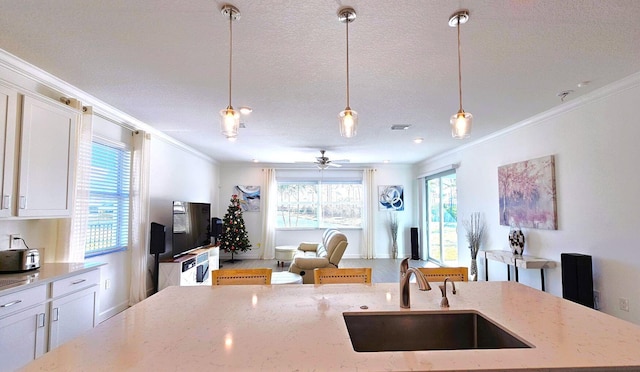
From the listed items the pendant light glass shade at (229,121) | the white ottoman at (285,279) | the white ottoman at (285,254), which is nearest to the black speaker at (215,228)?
the white ottoman at (285,254)

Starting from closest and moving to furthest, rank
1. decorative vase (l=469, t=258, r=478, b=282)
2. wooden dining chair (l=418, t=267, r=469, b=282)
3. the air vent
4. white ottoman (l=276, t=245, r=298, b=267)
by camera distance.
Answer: wooden dining chair (l=418, t=267, r=469, b=282)
the air vent
decorative vase (l=469, t=258, r=478, b=282)
white ottoman (l=276, t=245, r=298, b=267)

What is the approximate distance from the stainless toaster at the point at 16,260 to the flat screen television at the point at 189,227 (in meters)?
2.33

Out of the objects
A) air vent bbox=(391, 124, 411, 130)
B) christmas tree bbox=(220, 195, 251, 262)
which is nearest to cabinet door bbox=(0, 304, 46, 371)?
air vent bbox=(391, 124, 411, 130)

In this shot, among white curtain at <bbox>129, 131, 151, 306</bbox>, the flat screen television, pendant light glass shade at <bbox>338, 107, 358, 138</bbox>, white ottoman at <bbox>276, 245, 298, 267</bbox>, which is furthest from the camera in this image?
white ottoman at <bbox>276, 245, 298, 267</bbox>

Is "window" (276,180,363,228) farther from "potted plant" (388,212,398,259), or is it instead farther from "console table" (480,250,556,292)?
"console table" (480,250,556,292)

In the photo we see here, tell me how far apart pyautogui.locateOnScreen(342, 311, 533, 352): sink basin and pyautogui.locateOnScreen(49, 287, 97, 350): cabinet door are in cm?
240

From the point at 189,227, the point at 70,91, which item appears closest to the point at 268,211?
the point at 189,227

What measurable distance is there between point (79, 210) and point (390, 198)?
6.87 metres

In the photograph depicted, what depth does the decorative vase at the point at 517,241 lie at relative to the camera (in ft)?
14.5

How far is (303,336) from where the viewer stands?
1270 millimetres

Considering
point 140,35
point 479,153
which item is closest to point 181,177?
point 140,35

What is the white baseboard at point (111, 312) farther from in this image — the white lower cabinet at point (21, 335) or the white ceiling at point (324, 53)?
the white ceiling at point (324, 53)

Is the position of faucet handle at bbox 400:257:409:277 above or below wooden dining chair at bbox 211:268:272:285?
above

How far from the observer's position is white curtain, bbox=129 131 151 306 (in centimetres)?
430
